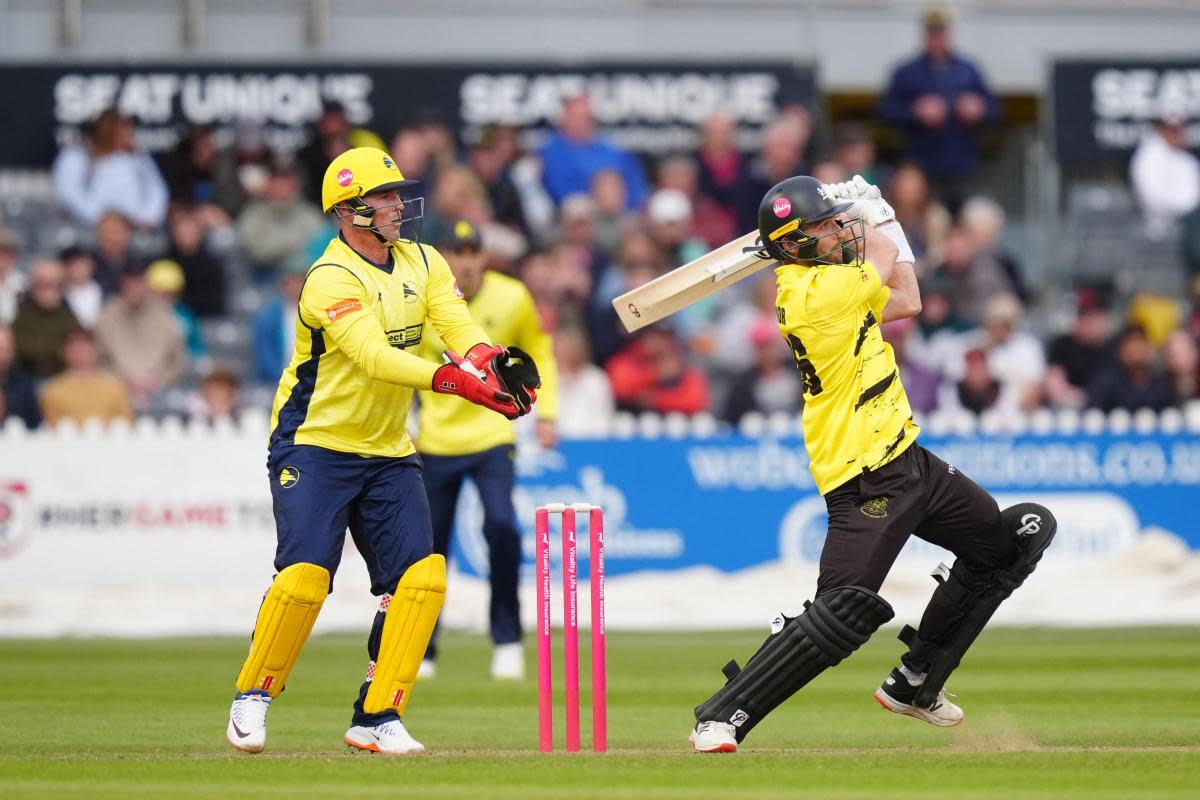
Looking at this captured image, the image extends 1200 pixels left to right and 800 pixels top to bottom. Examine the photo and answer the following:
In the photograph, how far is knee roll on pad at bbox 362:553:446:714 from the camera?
823 centimetres

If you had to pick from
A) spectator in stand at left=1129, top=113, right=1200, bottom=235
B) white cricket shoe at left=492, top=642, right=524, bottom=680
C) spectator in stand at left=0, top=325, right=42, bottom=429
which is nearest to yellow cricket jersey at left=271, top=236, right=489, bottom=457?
white cricket shoe at left=492, top=642, right=524, bottom=680

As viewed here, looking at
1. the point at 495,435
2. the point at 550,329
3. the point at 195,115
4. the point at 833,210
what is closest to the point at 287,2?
the point at 195,115

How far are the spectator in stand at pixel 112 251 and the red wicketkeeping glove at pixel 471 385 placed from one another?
11.3 meters

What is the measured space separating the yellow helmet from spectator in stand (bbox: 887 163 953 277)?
458 inches

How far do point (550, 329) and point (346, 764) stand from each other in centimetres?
1011

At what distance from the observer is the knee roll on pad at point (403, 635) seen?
8234 mm

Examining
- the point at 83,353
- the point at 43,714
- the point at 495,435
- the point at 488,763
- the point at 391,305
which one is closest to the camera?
the point at 488,763

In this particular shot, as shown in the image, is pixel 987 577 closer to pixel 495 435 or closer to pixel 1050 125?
pixel 495 435

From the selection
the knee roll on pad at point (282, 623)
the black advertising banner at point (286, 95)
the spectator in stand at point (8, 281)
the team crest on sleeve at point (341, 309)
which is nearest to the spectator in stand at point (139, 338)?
the spectator in stand at point (8, 281)

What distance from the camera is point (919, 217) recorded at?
64.8 ft

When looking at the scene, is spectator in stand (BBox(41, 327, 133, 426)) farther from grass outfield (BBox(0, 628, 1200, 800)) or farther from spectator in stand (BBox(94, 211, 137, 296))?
grass outfield (BBox(0, 628, 1200, 800))

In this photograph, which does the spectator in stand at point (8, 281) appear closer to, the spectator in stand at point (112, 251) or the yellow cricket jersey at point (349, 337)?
the spectator in stand at point (112, 251)

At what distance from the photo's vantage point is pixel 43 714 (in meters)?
9.86

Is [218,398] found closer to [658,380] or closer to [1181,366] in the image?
[658,380]
